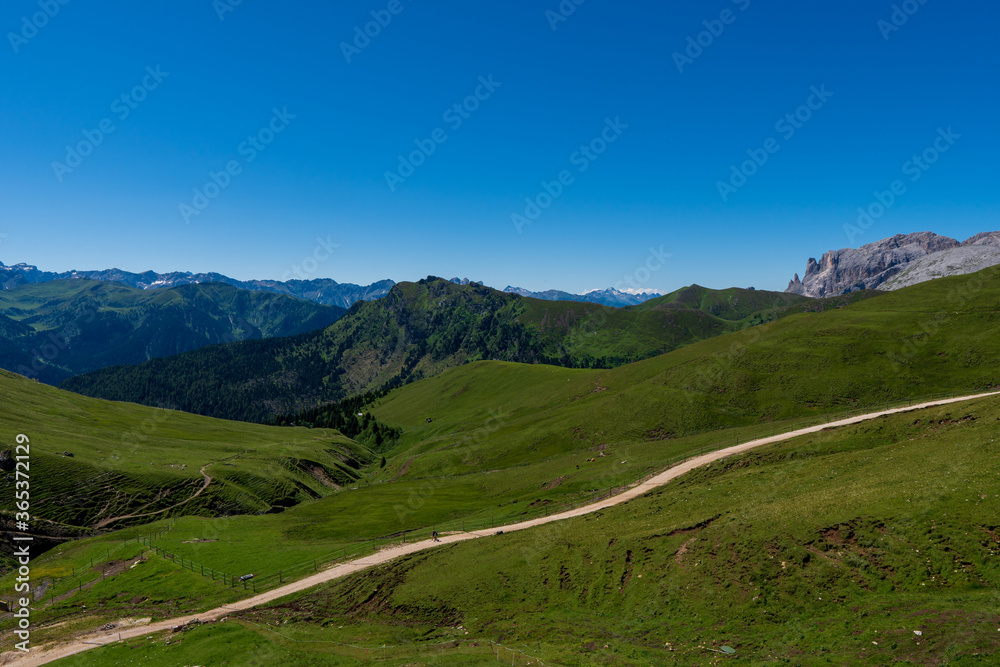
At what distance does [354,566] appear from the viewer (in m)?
58.8

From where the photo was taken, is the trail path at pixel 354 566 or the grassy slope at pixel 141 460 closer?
the trail path at pixel 354 566

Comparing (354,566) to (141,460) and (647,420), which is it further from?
(141,460)

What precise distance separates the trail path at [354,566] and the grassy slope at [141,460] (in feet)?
180

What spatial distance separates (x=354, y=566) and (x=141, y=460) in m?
85.8

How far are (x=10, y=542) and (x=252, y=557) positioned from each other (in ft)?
153

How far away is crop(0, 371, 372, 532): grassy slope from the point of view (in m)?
93.2

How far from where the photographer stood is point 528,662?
103 ft

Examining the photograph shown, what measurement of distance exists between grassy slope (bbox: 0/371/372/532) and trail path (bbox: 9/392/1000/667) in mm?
54767

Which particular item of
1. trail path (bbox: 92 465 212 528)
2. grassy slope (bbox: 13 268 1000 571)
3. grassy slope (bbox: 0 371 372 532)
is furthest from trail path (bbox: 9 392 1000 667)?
grassy slope (bbox: 0 371 372 532)

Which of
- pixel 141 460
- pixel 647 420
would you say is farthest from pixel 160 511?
pixel 647 420

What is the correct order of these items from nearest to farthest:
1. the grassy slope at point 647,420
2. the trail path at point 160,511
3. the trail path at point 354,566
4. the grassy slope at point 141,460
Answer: the trail path at point 354,566, the grassy slope at point 647,420, the trail path at point 160,511, the grassy slope at point 141,460

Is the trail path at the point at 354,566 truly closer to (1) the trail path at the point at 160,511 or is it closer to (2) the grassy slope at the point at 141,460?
(1) the trail path at the point at 160,511

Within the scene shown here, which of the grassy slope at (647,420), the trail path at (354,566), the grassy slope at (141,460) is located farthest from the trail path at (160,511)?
the trail path at (354,566)

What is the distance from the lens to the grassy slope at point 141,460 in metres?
93.2
